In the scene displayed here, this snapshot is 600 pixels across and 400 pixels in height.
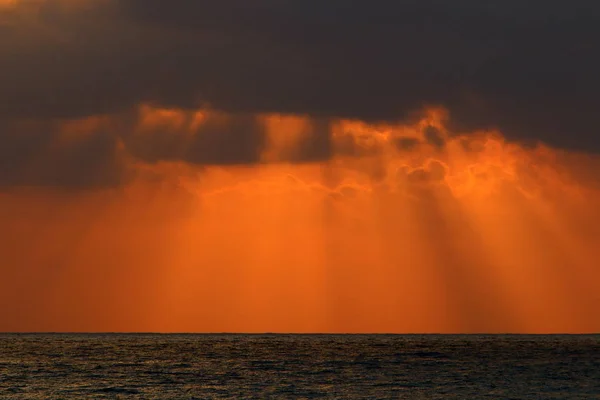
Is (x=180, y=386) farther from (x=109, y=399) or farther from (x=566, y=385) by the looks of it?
(x=566, y=385)

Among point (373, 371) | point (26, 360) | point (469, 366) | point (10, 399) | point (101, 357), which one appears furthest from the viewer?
point (101, 357)

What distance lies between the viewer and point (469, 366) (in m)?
139

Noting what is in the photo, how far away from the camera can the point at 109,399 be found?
85812mm

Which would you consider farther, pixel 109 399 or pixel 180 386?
pixel 180 386

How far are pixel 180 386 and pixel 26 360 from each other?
57.4 meters

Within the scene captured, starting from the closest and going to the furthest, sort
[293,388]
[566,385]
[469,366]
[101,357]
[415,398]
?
[415,398] < [293,388] < [566,385] < [469,366] < [101,357]

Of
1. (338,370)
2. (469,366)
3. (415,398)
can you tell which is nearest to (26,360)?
(338,370)

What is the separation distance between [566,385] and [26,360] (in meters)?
80.4

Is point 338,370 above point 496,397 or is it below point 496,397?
above

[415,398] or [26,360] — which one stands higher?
[26,360]

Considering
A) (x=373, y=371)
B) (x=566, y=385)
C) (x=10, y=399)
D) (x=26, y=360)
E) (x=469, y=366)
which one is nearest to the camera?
(x=10, y=399)

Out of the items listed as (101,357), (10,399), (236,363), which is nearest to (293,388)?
(10,399)

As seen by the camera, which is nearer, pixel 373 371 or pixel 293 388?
pixel 293 388

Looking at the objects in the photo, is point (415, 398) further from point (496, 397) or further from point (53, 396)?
point (53, 396)
